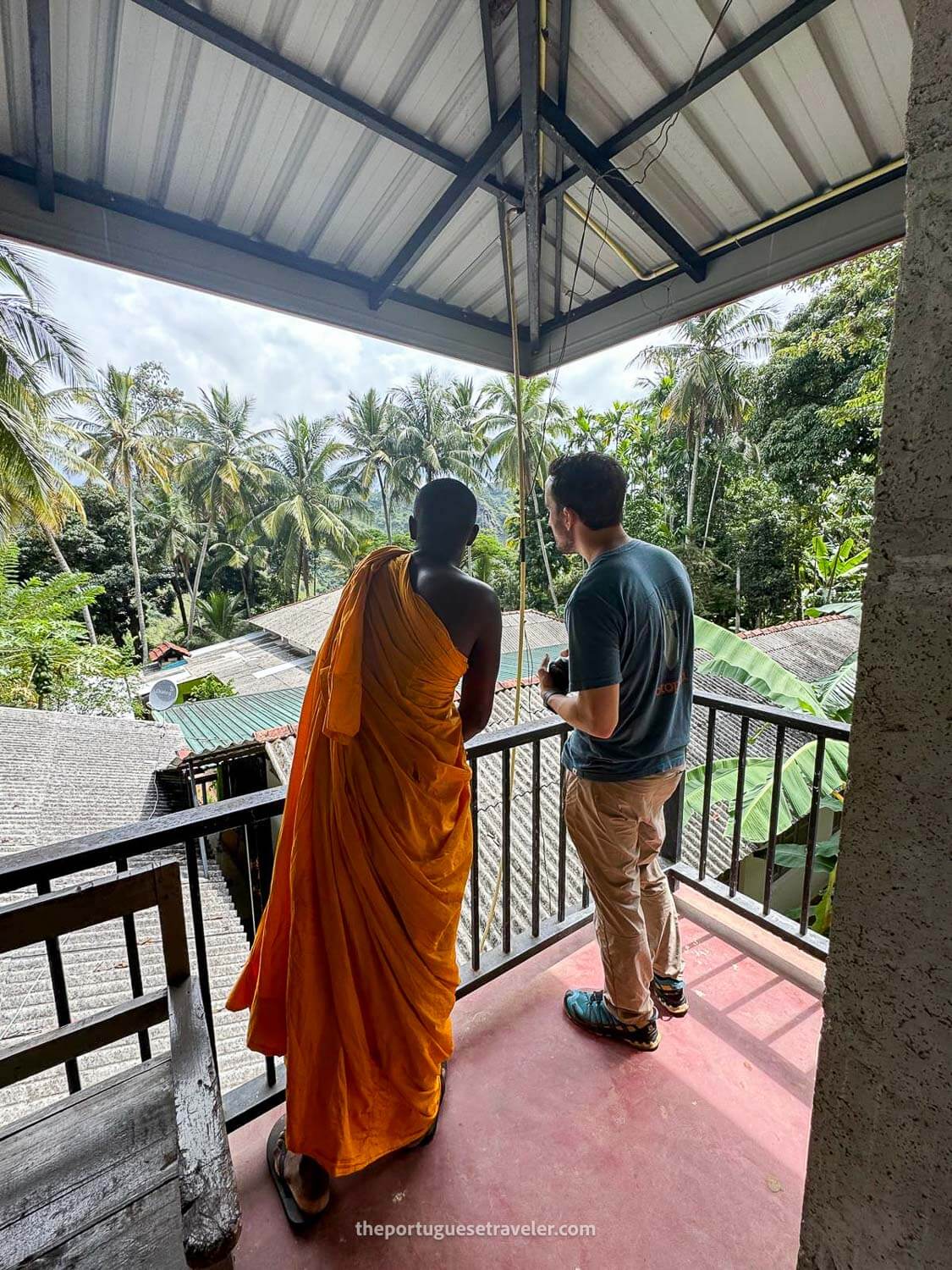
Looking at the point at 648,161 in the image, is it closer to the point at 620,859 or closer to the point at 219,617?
the point at 620,859

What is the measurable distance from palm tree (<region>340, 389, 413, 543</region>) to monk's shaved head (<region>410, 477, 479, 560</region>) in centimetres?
2190

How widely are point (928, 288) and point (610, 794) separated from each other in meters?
1.34

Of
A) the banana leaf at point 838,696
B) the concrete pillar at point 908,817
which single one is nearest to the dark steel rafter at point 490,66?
the concrete pillar at point 908,817

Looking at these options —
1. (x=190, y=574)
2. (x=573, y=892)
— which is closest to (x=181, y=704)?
(x=573, y=892)

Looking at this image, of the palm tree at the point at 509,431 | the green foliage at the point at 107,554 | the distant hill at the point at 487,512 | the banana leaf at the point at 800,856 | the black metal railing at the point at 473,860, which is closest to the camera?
the black metal railing at the point at 473,860

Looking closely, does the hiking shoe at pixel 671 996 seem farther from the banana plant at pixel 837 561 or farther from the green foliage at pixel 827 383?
the green foliage at pixel 827 383

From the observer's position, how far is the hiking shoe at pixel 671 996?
71.6 inches

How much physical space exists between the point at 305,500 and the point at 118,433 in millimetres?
6649

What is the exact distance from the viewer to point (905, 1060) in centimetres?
56

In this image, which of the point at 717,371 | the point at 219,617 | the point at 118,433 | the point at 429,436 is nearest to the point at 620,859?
the point at 717,371

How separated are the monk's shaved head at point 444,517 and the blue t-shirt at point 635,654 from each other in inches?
13.0

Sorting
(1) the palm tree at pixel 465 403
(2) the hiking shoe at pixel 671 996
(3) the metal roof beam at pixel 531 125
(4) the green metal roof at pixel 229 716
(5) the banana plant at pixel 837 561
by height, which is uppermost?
(1) the palm tree at pixel 465 403

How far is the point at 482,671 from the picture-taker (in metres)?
1.41

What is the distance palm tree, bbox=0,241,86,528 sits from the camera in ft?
30.9
